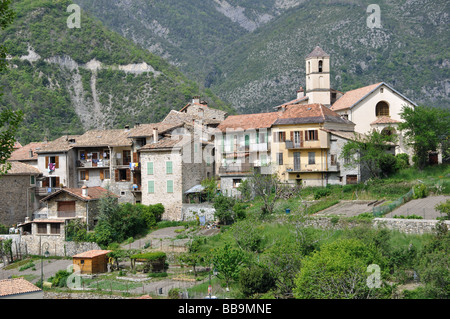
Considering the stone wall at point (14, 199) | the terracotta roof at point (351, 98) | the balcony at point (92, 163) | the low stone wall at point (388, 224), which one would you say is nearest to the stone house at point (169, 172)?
the balcony at point (92, 163)

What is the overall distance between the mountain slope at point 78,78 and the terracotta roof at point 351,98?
30.5 metres

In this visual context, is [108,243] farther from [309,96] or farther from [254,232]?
[309,96]

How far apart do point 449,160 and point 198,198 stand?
20716 millimetres

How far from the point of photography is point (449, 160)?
41.3m

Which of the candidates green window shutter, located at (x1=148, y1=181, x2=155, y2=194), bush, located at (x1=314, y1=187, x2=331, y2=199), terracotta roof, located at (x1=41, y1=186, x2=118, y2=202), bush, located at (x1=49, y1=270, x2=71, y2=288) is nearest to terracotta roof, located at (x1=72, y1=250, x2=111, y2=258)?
bush, located at (x1=49, y1=270, x2=71, y2=288)

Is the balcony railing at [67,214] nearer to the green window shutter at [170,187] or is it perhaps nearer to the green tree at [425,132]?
the green window shutter at [170,187]

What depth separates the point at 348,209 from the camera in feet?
111

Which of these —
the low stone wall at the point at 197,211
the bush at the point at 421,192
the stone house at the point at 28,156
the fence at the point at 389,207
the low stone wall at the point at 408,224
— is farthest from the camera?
the stone house at the point at 28,156

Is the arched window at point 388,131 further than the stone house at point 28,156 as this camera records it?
No

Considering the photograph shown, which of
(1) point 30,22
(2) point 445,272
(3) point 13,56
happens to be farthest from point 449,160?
(1) point 30,22

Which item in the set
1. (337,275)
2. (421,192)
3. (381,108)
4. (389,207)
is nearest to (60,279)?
(337,275)

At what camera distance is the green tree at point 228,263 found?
2584 centimetres

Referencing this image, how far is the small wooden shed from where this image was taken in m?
32.3

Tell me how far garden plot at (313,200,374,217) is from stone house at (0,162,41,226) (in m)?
26.1
